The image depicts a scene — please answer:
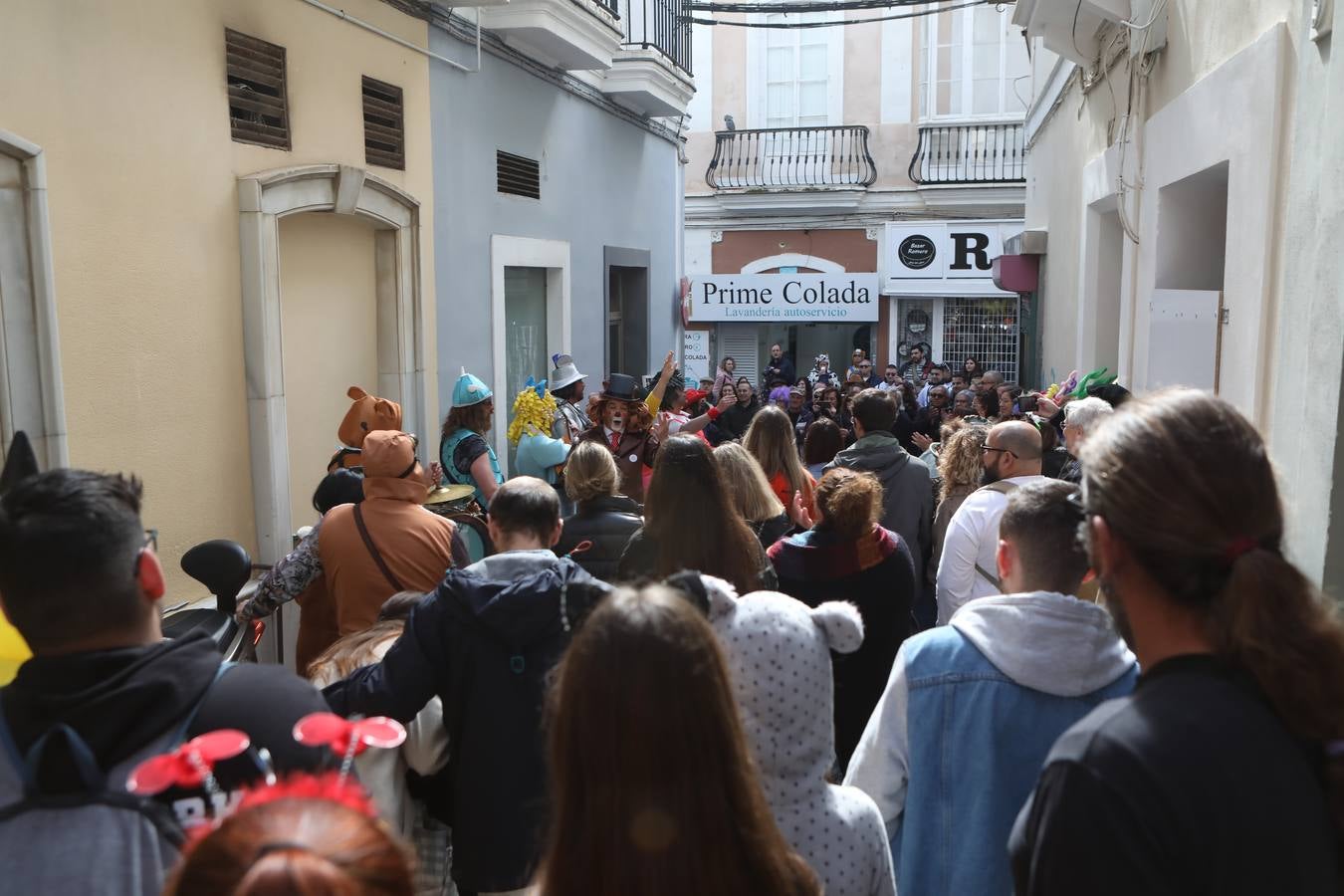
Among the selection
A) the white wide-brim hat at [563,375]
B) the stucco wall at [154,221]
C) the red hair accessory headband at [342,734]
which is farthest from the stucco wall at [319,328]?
the red hair accessory headband at [342,734]

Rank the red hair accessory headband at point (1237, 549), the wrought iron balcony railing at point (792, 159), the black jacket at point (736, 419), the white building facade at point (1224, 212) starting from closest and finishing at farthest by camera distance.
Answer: the red hair accessory headband at point (1237, 549) < the white building facade at point (1224, 212) < the black jacket at point (736, 419) < the wrought iron balcony railing at point (792, 159)

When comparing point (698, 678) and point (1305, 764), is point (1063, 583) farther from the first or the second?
point (698, 678)

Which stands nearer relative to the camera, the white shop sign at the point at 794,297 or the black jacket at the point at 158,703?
the black jacket at the point at 158,703

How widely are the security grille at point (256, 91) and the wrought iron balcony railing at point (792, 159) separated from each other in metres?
14.9

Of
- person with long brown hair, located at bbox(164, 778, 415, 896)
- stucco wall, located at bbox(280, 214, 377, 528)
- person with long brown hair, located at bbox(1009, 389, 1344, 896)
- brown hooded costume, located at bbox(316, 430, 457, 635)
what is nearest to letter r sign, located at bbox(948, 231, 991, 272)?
stucco wall, located at bbox(280, 214, 377, 528)

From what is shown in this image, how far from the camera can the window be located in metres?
20.3

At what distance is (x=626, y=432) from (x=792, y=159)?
1469cm

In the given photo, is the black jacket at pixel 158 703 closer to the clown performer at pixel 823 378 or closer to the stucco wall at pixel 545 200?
the stucco wall at pixel 545 200

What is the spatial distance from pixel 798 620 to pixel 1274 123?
3.29 m

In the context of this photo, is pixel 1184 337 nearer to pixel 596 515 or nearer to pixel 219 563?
pixel 596 515

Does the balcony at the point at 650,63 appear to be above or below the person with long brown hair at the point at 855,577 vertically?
above

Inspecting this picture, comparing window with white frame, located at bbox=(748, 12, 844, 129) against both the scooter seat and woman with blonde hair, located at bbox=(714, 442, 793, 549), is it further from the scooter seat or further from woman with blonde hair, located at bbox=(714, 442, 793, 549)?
the scooter seat

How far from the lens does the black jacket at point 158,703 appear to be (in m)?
1.68

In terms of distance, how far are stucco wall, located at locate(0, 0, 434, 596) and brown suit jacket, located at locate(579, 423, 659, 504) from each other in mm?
2056
